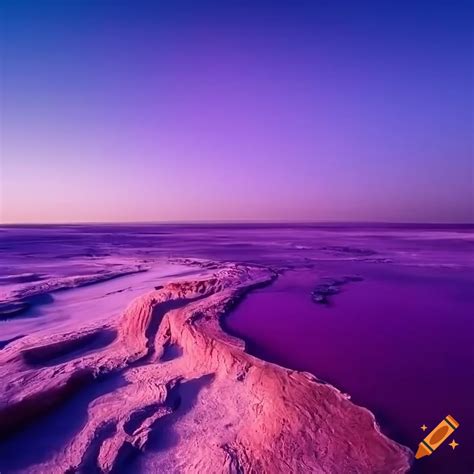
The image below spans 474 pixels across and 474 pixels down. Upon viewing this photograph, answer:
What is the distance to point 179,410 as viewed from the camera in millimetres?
5070

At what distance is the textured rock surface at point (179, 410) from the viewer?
4.07 meters

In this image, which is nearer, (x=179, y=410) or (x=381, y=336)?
(x=179, y=410)

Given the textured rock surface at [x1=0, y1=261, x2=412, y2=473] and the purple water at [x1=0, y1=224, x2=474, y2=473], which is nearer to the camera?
the textured rock surface at [x1=0, y1=261, x2=412, y2=473]

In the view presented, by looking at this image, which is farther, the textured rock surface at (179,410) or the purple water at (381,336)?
the purple water at (381,336)

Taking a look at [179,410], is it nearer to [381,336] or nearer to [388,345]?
[388,345]

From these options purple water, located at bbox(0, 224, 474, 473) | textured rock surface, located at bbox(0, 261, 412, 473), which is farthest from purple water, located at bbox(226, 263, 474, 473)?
textured rock surface, located at bbox(0, 261, 412, 473)

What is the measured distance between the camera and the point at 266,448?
4.20 meters

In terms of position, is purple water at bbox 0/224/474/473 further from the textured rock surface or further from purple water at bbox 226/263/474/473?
the textured rock surface

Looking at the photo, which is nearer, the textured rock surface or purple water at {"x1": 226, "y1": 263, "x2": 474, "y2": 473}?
the textured rock surface

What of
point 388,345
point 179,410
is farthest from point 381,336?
point 179,410

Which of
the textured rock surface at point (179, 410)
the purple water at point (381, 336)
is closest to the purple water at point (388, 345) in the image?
the purple water at point (381, 336)

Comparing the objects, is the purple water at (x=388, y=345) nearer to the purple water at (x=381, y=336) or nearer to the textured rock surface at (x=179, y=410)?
the purple water at (x=381, y=336)

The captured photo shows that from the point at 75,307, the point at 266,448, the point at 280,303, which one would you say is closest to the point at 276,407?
the point at 266,448

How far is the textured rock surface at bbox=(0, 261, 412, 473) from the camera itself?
4.07 m
